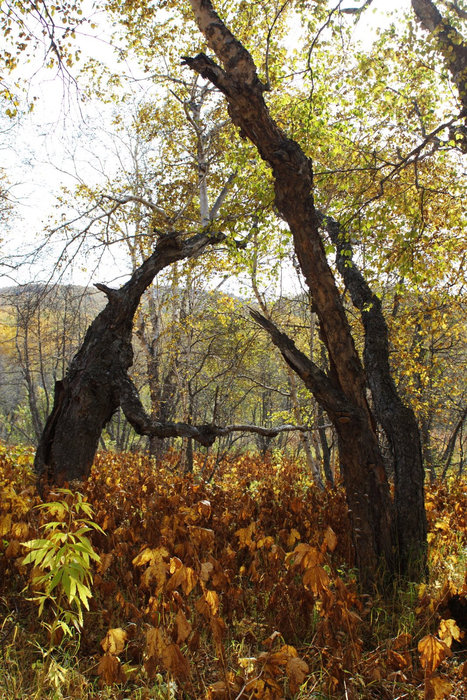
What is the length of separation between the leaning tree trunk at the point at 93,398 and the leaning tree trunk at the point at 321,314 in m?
1.58

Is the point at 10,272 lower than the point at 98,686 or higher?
higher

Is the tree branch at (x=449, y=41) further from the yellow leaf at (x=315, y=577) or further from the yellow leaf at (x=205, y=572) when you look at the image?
the yellow leaf at (x=205, y=572)

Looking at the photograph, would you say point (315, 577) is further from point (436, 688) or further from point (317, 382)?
point (317, 382)

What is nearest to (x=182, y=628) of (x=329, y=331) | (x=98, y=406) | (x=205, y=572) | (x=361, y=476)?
(x=205, y=572)

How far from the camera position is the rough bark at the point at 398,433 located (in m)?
3.61

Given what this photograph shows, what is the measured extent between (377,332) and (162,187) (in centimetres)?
776

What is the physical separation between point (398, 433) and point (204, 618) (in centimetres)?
240

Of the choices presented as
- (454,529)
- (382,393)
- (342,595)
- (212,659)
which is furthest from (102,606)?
(454,529)

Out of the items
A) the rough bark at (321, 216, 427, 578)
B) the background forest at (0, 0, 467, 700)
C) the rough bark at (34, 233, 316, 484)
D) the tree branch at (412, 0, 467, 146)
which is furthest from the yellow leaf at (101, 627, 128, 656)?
the tree branch at (412, 0, 467, 146)

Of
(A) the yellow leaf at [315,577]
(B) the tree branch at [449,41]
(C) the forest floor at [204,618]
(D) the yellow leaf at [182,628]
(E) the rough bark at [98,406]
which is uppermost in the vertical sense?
(B) the tree branch at [449,41]

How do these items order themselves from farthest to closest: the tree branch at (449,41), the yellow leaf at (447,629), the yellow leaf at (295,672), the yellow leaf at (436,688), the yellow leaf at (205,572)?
the tree branch at (449,41), the yellow leaf at (205,572), the yellow leaf at (447,629), the yellow leaf at (295,672), the yellow leaf at (436,688)

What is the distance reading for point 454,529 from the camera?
15.7 ft

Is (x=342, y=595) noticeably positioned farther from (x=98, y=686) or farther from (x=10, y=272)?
(x=10, y=272)

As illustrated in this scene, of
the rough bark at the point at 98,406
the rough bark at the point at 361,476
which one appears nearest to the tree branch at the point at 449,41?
the rough bark at the point at 361,476
